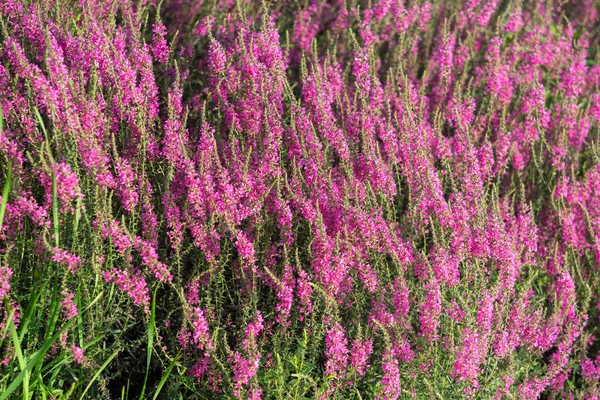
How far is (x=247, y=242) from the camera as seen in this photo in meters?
2.90

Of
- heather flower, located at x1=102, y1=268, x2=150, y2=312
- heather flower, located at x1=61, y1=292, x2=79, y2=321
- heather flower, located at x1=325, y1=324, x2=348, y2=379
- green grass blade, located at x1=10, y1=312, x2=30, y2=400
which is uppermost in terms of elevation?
heather flower, located at x1=325, y1=324, x2=348, y2=379

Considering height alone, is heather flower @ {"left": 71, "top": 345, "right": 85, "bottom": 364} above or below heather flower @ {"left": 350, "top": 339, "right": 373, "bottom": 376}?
below

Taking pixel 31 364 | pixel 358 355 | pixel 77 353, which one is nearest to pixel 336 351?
pixel 358 355

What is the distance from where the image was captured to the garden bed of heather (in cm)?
280

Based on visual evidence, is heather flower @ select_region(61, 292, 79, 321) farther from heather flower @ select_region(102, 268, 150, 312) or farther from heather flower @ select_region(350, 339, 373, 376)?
heather flower @ select_region(350, 339, 373, 376)

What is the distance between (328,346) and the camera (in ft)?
9.50

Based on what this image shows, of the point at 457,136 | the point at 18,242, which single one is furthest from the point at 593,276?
the point at 18,242

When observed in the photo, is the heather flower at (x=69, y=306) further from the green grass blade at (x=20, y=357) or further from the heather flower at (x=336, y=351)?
the heather flower at (x=336, y=351)

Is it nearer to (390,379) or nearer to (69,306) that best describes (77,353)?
(69,306)

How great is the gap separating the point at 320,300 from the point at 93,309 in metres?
0.93

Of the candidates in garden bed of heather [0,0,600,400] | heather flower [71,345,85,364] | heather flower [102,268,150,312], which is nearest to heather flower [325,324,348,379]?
garden bed of heather [0,0,600,400]

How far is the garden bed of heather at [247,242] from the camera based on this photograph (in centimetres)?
280

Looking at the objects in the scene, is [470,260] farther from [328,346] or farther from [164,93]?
[164,93]

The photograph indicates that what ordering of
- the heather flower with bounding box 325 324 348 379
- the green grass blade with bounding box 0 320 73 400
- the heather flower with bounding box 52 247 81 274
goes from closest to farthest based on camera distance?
the green grass blade with bounding box 0 320 73 400, the heather flower with bounding box 52 247 81 274, the heather flower with bounding box 325 324 348 379
